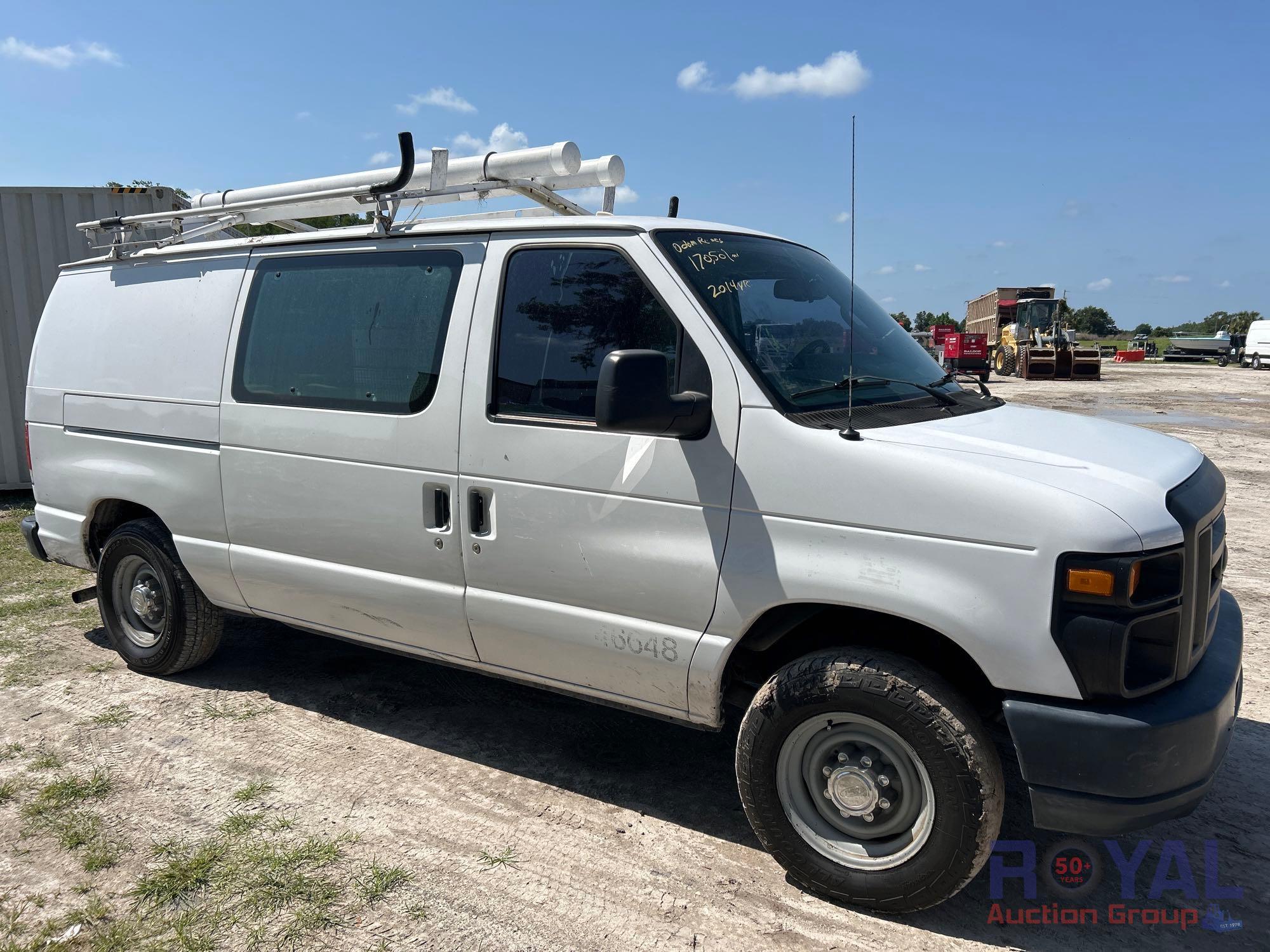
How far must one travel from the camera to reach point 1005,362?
132 feet

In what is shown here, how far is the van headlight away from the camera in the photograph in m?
2.46

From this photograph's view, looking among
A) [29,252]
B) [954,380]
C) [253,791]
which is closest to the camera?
[253,791]

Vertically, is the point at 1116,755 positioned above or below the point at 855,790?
Answer: above

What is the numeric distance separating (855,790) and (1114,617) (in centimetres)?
99

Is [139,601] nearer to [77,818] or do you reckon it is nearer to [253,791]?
[77,818]

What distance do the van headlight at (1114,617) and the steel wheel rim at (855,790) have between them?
0.61 meters

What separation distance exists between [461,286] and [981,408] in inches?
84.7

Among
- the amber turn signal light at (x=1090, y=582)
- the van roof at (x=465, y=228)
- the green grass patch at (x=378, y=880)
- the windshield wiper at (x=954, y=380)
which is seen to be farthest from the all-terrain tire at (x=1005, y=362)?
the green grass patch at (x=378, y=880)

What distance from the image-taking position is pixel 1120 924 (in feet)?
9.52

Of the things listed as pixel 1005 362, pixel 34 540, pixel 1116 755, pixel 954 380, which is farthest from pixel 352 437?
pixel 1005 362

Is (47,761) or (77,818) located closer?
(77,818)

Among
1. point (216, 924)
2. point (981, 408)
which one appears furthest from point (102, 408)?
point (981, 408)

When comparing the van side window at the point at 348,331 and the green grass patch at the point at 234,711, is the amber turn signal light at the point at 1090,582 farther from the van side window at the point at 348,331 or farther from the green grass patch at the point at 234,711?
the green grass patch at the point at 234,711

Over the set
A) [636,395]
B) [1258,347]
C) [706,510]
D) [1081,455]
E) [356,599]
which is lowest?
[356,599]
